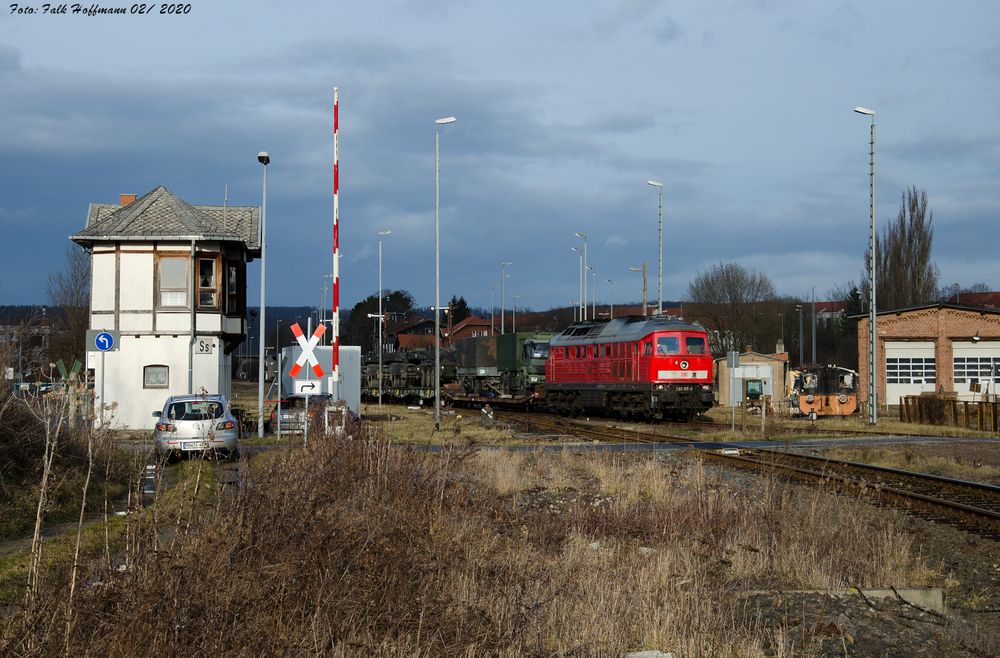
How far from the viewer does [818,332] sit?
103 m

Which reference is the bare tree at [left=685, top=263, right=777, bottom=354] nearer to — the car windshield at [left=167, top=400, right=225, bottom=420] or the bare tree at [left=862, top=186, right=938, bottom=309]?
the bare tree at [left=862, top=186, right=938, bottom=309]

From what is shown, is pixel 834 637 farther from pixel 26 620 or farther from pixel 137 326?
pixel 137 326

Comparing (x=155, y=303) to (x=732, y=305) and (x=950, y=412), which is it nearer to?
(x=950, y=412)

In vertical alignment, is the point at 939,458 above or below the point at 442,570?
below

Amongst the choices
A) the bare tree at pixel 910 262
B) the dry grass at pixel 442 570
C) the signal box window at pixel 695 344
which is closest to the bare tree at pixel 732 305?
the bare tree at pixel 910 262

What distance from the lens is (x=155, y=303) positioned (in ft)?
110

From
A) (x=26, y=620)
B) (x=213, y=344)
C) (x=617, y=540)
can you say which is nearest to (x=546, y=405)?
(x=213, y=344)

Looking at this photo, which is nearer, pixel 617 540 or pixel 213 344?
pixel 617 540

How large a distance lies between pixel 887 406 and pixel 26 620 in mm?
47923

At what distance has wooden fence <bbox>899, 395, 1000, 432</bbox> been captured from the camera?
107 feet

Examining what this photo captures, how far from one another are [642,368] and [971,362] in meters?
23.8

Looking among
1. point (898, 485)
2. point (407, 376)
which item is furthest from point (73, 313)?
point (898, 485)

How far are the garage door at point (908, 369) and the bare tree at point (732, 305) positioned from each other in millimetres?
26383

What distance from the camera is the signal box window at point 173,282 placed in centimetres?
3366
